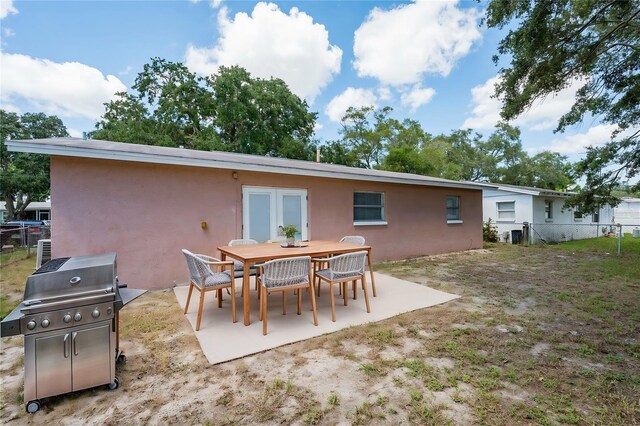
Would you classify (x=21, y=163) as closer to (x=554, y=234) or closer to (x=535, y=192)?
(x=535, y=192)

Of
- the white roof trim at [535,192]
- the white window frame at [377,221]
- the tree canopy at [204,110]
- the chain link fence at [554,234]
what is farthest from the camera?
the tree canopy at [204,110]

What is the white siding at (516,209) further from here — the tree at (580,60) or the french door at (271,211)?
the french door at (271,211)

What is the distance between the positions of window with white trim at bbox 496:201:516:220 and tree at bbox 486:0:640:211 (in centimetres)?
466

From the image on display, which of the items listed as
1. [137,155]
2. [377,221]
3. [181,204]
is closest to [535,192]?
[377,221]

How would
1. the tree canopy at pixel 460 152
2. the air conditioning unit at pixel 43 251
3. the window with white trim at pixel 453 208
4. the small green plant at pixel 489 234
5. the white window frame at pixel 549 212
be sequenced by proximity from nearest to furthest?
the air conditioning unit at pixel 43 251 → the window with white trim at pixel 453 208 → the small green plant at pixel 489 234 → the white window frame at pixel 549 212 → the tree canopy at pixel 460 152

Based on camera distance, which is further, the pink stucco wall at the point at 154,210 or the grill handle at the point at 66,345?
the pink stucco wall at the point at 154,210

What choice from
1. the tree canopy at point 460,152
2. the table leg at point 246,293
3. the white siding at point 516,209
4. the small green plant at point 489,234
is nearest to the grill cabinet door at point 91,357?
the table leg at point 246,293

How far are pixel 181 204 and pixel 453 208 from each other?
353 inches

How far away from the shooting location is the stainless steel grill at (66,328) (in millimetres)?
1979

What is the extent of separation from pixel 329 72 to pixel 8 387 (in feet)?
59.4

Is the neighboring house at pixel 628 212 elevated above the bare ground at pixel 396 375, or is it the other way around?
the neighboring house at pixel 628 212

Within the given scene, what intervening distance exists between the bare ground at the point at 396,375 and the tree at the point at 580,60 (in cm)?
496

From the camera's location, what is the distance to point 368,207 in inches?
Result: 320

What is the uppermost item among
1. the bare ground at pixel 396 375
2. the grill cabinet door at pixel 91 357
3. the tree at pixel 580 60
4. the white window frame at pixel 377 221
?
the tree at pixel 580 60
